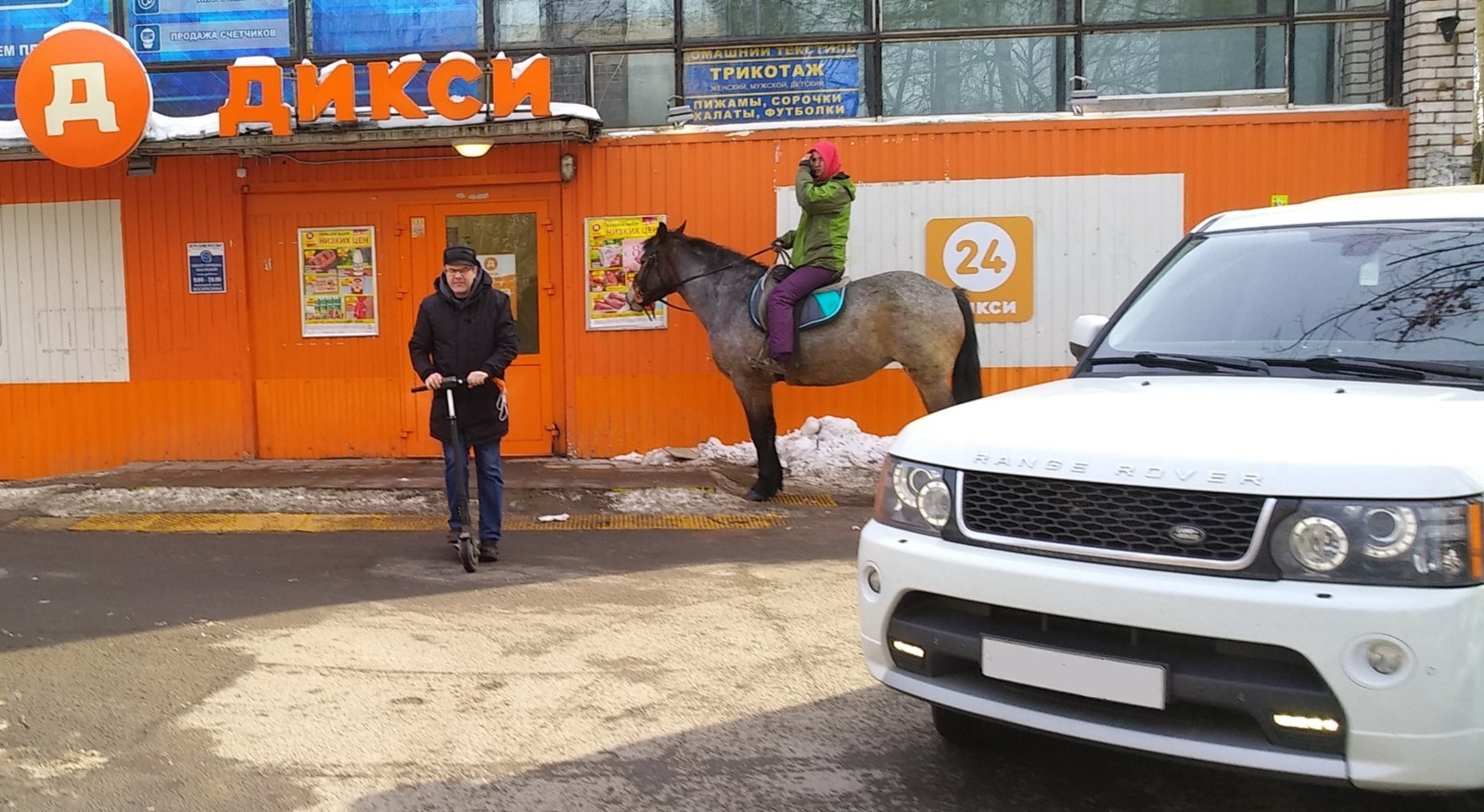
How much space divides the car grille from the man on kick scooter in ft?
14.1

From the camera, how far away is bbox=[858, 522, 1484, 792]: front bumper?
2523 mm

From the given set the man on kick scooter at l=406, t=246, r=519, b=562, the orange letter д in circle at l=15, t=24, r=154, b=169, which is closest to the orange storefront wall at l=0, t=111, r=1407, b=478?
the orange letter д in circle at l=15, t=24, r=154, b=169

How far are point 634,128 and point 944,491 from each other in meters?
8.18

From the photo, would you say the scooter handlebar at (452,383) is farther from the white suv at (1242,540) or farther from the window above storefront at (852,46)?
the window above storefront at (852,46)

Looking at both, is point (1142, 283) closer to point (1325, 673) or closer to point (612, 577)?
point (1325, 673)

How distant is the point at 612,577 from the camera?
6.62 m

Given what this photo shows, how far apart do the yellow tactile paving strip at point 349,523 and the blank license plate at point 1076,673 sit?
5.03 meters

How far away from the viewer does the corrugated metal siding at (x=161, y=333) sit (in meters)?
10.9

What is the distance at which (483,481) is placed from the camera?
6.99m

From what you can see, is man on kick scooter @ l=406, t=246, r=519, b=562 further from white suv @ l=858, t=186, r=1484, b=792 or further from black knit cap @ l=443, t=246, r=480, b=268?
white suv @ l=858, t=186, r=1484, b=792

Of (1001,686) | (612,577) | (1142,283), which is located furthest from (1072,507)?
(612,577)

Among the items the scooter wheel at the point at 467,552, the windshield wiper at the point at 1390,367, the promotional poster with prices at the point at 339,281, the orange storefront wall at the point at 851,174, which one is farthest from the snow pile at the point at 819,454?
the windshield wiper at the point at 1390,367

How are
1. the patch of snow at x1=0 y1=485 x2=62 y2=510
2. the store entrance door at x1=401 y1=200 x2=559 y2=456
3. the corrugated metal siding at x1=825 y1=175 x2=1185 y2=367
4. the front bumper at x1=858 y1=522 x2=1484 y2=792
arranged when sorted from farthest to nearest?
the store entrance door at x1=401 y1=200 x2=559 y2=456
the corrugated metal siding at x1=825 y1=175 x2=1185 y2=367
the patch of snow at x1=0 y1=485 x2=62 y2=510
the front bumper at x1=858 y1=522 x2=1484 y2=792

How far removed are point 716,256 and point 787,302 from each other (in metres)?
1.09
